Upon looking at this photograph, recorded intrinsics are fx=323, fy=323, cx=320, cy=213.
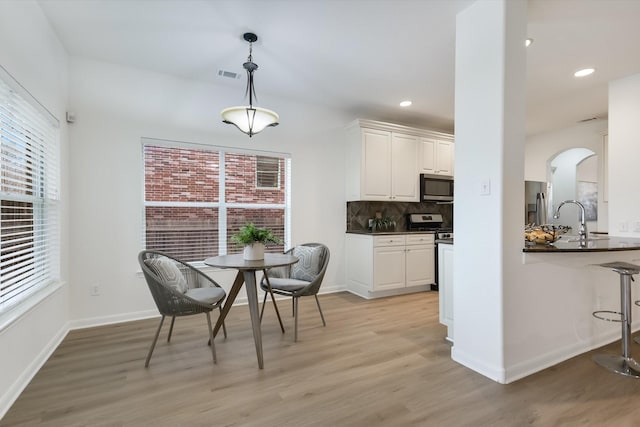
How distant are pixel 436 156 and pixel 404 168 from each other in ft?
2.21

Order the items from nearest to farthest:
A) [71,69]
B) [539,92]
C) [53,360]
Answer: [53,360] < [71,69] < [539,92]

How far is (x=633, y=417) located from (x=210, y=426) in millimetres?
2317

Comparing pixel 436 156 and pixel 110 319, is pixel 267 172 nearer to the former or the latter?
pixel 110 319

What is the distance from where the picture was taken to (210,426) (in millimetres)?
1720

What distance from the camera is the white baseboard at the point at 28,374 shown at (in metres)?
1.85

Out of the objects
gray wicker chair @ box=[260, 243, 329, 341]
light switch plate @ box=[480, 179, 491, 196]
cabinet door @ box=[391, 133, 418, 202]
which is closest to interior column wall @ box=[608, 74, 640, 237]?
cabinet door @ box=[391, 133, 418, 202]

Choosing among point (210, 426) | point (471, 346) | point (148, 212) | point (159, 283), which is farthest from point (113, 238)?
point (471, 346)

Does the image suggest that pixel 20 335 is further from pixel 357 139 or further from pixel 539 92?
pixel 539 92

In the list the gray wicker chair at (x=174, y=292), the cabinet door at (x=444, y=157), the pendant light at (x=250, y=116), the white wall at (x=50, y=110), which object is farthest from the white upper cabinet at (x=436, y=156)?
the white wall at (x=50, y=110)

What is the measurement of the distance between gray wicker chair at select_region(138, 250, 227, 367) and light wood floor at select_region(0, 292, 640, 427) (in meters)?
0.24

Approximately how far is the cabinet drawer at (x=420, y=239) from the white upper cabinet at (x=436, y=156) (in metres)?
1.02

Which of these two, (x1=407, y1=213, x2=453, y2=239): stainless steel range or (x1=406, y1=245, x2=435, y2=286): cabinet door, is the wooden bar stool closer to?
(x1=406, y1=245, x2=435, y2=286): cabinet door

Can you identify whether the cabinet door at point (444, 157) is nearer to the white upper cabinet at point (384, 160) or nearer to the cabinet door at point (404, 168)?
the white upper cabinet at point (384, 160)

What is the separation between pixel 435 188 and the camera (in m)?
5.09
